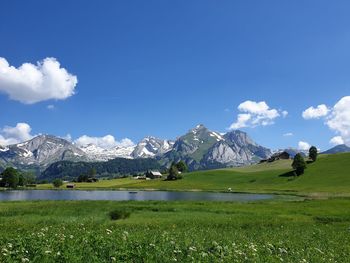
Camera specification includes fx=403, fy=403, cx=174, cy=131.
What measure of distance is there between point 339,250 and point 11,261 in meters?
17.4

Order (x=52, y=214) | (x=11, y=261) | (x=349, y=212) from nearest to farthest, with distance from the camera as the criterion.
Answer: (x=11, y=261) < (x=52, y=214) < (x=349, y=212)

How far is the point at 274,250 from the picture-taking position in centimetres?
2002

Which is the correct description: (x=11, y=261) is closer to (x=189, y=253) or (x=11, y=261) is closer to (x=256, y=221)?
(x=189, y=253)

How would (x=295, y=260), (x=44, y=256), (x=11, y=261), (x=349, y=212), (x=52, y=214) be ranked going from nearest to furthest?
(x=11, y=261) < (x=44, y=256) < (x=295, y=260) < (x=52, y=214) < (x=349, y=212)

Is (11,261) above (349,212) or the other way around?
above

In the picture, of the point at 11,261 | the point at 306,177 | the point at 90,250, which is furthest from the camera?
the point at 306,177

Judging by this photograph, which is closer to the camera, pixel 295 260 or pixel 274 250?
pixel 295 260

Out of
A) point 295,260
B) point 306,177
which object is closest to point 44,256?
point 295,260

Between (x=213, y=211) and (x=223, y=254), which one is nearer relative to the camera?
(x=223, y=254)

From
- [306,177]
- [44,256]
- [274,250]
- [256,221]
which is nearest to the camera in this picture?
[44,256]

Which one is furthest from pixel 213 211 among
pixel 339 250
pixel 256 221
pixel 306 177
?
pixel 306 177

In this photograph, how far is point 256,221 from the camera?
46.4 m

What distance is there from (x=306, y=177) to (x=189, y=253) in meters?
187

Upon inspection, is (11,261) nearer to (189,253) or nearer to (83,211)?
(189,253)
